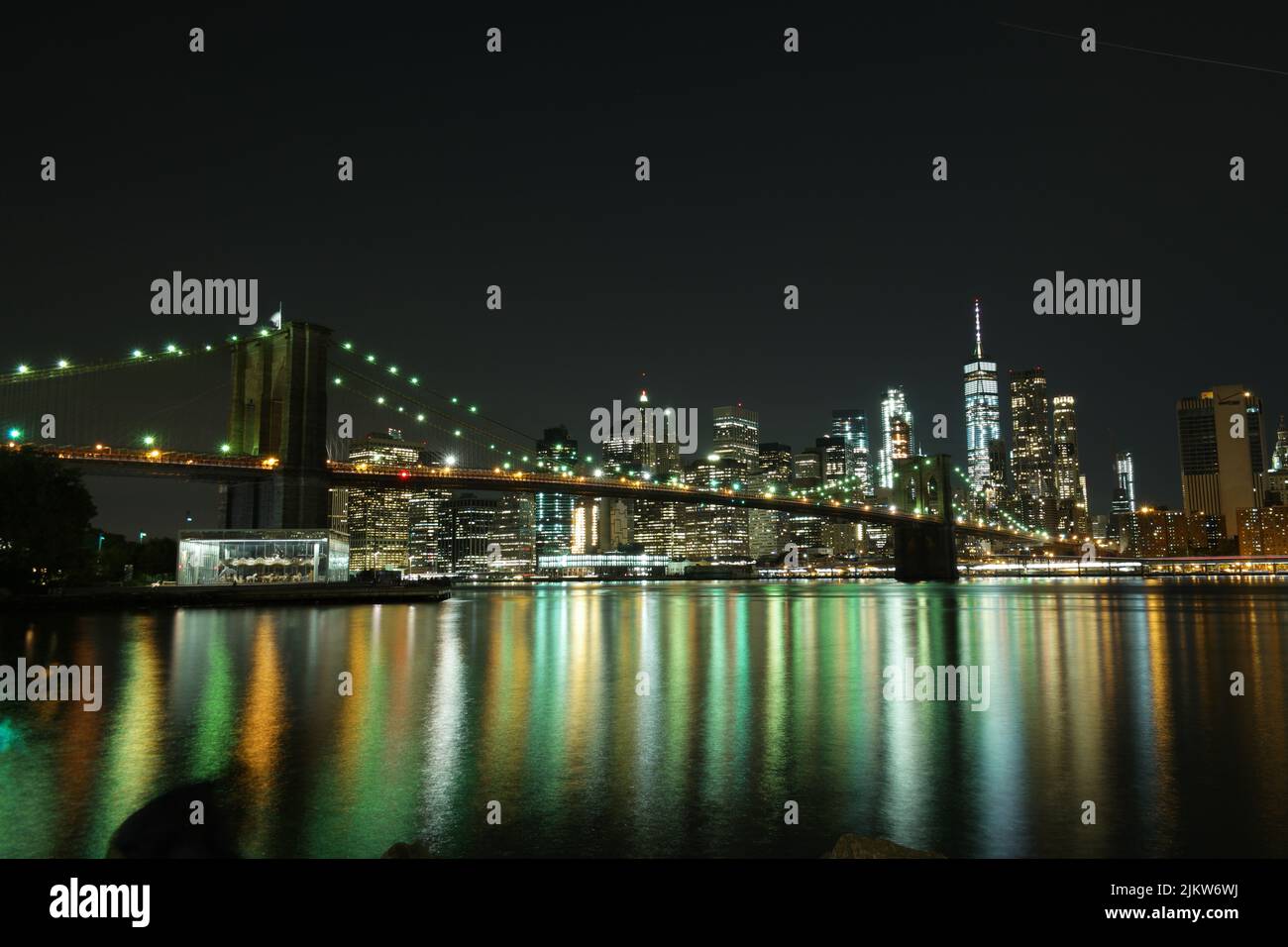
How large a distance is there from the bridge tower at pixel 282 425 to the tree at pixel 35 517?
37.7 ft

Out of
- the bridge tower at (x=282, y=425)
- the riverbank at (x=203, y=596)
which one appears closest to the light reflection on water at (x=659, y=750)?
the riverbank at (x=203, y=596)

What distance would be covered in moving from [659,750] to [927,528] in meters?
89.6

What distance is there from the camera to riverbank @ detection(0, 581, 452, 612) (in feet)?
142

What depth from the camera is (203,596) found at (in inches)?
1821

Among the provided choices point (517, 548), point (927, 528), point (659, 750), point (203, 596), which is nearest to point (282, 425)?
point (203, 596)

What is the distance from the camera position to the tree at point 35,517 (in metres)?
42.4

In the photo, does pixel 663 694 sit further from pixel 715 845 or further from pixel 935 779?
pixel 715 845

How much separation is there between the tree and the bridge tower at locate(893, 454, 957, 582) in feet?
247

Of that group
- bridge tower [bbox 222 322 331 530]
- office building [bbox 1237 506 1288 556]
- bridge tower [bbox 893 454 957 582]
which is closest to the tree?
bridge tower [bbox 222 322 331 530]

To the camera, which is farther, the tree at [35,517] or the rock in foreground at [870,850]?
the tree at [35,517]

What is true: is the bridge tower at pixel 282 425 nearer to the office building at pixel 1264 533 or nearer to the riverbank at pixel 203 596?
the riverbank at pixel 203 596
